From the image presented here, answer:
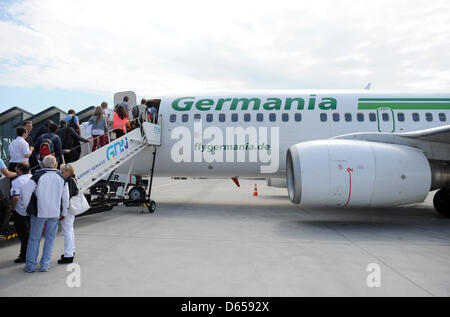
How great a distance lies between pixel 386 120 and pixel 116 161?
8.30 meters

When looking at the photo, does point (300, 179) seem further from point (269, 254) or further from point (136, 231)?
point (136, 231)

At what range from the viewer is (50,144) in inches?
257

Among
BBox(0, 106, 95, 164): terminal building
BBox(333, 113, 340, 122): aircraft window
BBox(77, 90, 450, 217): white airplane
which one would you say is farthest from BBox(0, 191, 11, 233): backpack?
BBox(0, 106, 95, 164): terminal building

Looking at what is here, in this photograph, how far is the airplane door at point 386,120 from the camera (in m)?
10.2

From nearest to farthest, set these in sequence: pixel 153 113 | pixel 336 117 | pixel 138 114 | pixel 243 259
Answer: pixel 243 259
pixel 138 114
pixel 336 117
pixel 153 113

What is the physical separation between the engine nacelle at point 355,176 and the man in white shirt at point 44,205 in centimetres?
511

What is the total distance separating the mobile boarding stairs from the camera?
7.69 m

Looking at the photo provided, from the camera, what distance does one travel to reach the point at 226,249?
575 centimetres

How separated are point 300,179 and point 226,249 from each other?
2.78m

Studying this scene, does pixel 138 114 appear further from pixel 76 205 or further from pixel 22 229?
pixel 22 229

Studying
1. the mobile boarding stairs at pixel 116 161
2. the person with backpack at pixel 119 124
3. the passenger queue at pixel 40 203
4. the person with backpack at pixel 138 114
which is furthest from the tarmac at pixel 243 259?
the person with backpack at pixel 138 114

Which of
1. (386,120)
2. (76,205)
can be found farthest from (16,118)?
(386,120)

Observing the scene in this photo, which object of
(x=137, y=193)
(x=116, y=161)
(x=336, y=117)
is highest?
(x=336, y=117)
